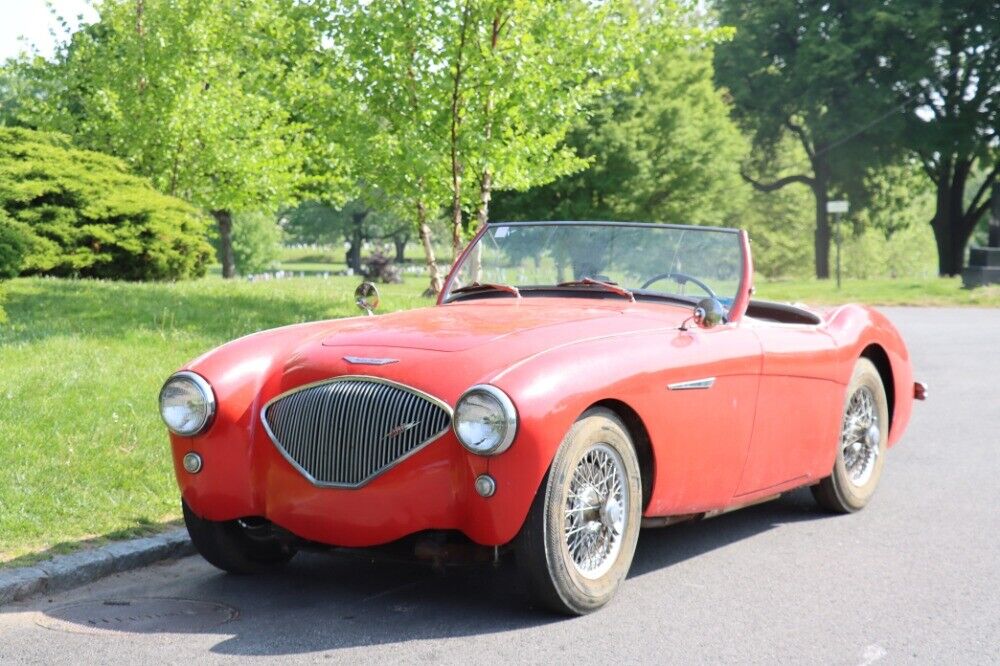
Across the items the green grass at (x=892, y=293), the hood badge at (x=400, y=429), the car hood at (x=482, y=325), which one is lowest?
the green grass at (x=892, y=293)

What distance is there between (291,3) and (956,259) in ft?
125

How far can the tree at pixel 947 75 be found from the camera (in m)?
44.7

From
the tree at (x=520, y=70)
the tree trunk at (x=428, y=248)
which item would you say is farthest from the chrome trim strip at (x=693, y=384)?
the tree trunk at (x=428, y=248)

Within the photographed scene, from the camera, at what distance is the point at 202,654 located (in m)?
4.56

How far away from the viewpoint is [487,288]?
6.78m

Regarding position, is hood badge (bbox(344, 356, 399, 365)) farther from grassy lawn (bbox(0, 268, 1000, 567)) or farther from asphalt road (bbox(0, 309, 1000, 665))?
grassy lawn (bbox(0, 268, 1000, 567))

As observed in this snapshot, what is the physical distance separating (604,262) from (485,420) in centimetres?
Answer: 209

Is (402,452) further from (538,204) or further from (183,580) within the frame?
(538,204)

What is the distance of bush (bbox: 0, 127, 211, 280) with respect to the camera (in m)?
18.1

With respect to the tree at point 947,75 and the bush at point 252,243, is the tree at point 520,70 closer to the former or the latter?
the tree at point 947,75

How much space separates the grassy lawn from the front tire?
2355 millimetres

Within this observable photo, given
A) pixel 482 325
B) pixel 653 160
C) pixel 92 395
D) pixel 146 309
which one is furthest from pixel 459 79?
pixel 653 160

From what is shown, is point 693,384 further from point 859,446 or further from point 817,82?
point 817,82

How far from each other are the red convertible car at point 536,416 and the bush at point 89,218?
12.6m
